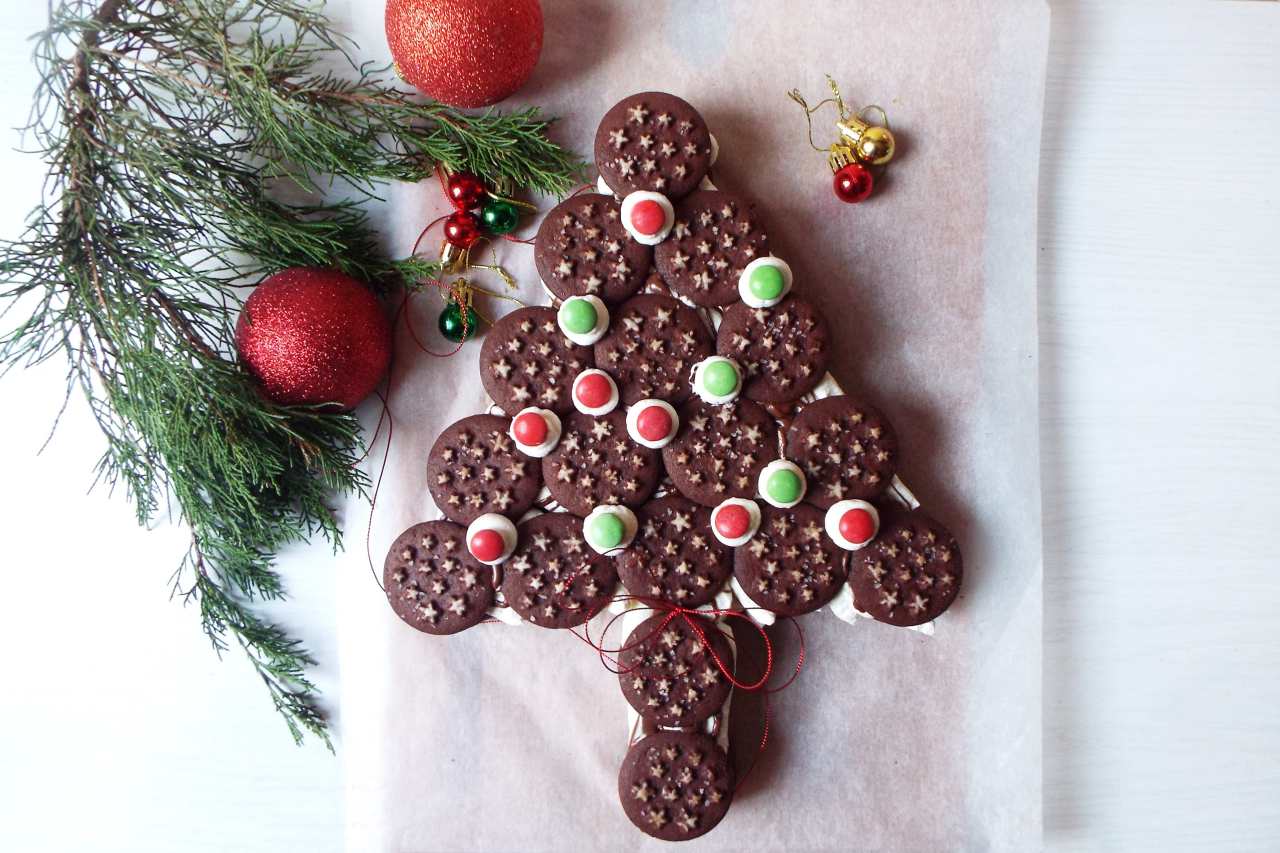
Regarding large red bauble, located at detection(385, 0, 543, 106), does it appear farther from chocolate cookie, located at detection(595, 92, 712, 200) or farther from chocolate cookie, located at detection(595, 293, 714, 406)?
chocolate cookie, located at detection(595, 293, 714, 406)

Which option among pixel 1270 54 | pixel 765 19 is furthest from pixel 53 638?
pixel 1270 54

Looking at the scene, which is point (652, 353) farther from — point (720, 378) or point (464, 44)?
point (464, 44)

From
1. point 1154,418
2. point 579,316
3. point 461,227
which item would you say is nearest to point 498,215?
point 461,227

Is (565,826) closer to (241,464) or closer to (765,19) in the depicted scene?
(241,464)

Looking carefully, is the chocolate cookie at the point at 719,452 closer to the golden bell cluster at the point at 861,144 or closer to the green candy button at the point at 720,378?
the green candy button at the point at 720,378

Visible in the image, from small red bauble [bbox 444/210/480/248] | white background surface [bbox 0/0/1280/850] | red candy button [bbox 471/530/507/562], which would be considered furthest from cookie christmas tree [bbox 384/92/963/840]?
white background surface [bbox 0/0/1280/850]

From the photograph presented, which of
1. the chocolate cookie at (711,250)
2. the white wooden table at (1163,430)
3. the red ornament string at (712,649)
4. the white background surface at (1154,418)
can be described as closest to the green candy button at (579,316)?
the chocolate cookie at (711,250)
